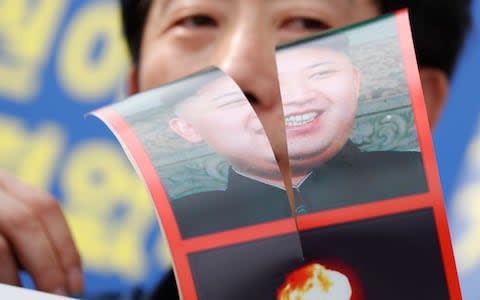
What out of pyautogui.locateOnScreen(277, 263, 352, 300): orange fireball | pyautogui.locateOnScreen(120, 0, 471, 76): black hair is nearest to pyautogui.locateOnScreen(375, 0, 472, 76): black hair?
pyautogui.locateOnScreen(120, 0, 471, 76): black hair

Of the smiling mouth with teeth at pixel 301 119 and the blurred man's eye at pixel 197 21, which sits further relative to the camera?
the blurred man's eye at pixel 197 21

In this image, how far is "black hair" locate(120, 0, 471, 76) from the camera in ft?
3.12

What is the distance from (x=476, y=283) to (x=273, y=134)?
377mm

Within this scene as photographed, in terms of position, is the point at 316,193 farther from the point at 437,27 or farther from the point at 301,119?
the point at 437,27

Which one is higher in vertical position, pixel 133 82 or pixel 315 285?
pixel 133 82

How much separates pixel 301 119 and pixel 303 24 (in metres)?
0.27

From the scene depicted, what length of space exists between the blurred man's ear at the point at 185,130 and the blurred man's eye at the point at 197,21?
0.27 m

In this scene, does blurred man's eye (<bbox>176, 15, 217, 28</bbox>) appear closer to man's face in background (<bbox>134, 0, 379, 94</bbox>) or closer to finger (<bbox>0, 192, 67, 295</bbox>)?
man's face in background (<bbox>134, 0, 379, 94</bbox>)

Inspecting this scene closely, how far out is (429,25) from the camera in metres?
0.98

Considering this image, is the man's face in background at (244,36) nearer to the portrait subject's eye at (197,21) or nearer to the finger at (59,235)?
the portrait subject's eye at (197,21)

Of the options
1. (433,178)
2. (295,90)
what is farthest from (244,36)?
(433,178)

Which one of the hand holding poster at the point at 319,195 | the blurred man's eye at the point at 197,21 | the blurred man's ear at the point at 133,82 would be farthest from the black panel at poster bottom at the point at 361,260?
the blurred man's ear at the point at 133,82

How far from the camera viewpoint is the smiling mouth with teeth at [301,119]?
22.6 inches

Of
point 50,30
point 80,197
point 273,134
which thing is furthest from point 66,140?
point 273,134
